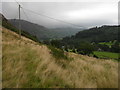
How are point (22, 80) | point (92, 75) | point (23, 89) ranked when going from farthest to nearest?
point (92, 75)
point (22, 80)
point (23, 89)

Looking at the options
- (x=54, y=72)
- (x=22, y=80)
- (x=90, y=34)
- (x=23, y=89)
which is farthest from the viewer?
(x=90, y=34)

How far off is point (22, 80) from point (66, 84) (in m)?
1.15

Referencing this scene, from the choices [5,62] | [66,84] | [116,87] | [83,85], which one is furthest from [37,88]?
[116,87]

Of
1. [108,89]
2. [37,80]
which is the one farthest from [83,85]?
[37,80]

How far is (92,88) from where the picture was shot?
3.54 m

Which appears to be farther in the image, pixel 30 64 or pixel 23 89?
pixel 30 64

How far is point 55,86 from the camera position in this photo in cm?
338

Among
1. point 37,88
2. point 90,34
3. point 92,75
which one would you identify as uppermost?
point 37,88

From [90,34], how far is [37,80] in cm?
16511

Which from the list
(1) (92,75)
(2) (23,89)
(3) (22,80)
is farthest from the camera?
(1) (92,75)

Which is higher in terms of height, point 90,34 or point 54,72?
point 54,72

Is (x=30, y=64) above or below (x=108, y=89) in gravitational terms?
above

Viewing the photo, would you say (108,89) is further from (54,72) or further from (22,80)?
(22,80)

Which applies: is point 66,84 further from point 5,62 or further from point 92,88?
point 5,62
